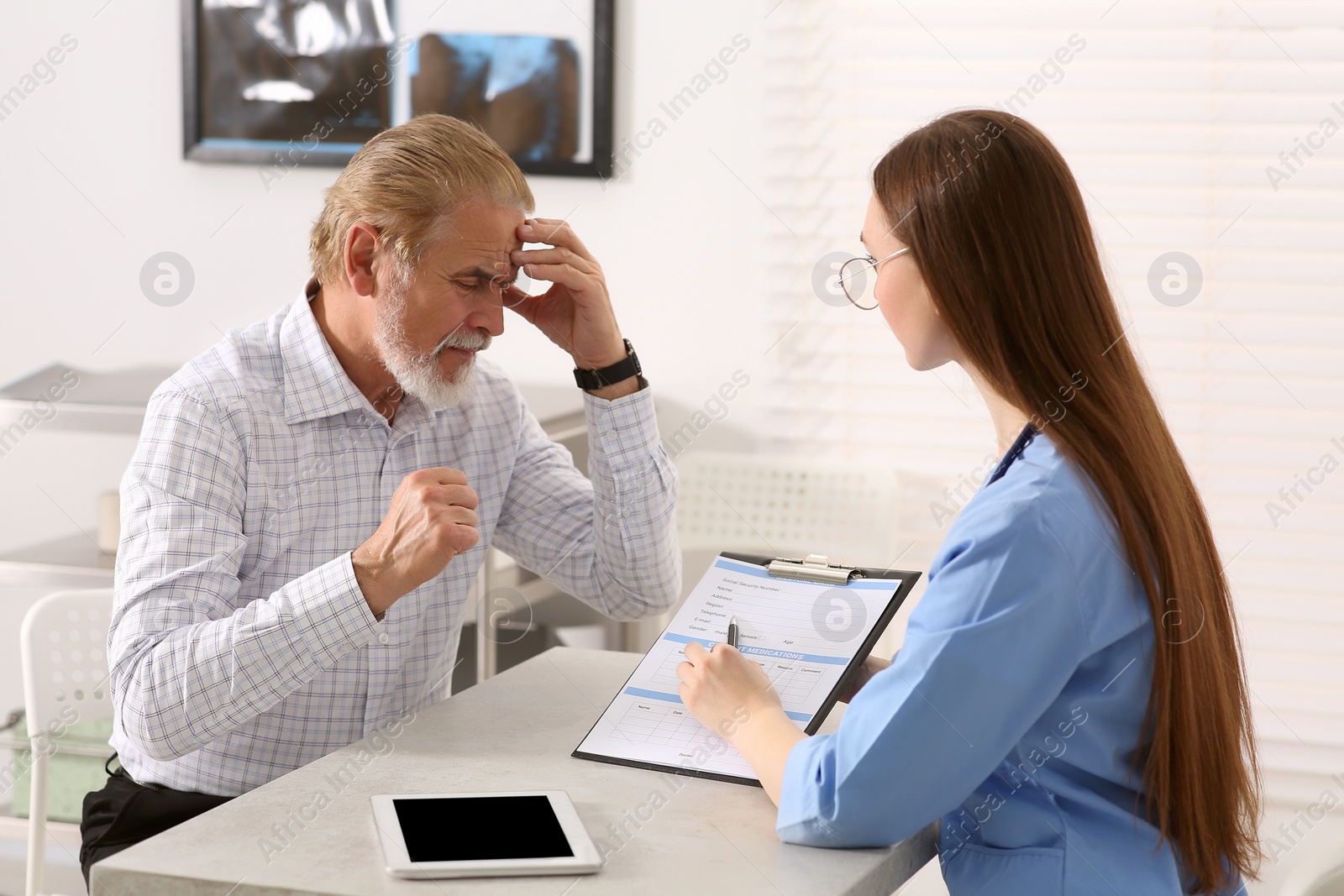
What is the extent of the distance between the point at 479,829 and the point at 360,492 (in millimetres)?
617

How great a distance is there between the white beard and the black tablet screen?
0.60 m

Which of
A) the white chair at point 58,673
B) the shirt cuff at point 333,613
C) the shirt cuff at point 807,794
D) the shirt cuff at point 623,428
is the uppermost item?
the shirt cuff at point 623,428

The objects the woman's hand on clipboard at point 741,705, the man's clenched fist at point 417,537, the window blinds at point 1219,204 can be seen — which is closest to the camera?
the woman's hand on clipboard at point 741,705

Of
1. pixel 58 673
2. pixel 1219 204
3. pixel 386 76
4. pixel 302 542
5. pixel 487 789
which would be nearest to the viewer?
pixel 487 789

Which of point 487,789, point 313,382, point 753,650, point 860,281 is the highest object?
point 860,281

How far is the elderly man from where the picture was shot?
136cm

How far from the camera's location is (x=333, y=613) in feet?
4.43

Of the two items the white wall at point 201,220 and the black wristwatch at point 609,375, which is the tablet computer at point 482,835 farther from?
the white wall at point 201,220

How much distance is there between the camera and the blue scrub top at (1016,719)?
1.07m

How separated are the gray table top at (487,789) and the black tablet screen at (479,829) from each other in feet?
0.10

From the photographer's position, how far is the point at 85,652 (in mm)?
1962

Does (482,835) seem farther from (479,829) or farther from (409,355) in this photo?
(409,355)

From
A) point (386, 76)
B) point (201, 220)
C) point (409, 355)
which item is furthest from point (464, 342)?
point (201, 220)

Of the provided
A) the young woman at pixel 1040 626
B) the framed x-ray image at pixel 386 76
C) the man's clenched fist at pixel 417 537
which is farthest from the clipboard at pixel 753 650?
the framed x-ray image at pixel 386 76
